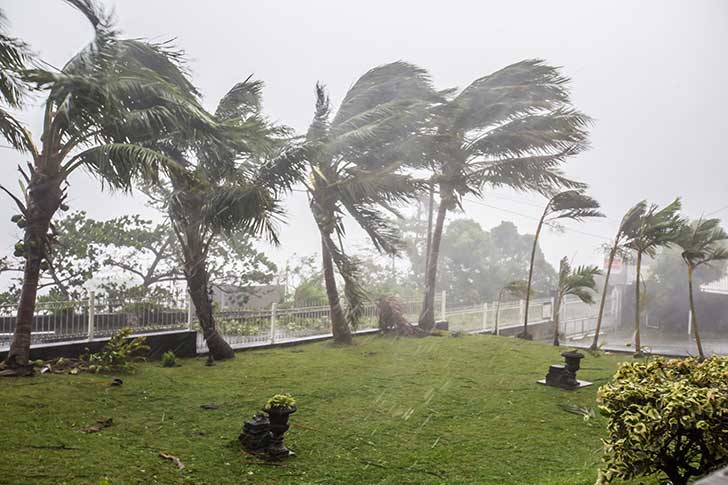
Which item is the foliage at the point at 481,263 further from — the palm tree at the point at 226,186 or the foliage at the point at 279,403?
the foliage at the point at 279,403

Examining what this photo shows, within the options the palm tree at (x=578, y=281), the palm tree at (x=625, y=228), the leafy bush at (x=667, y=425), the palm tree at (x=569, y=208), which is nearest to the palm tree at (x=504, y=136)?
the palm tree at (x=569, y=208)

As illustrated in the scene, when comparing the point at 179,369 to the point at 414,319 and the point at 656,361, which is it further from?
the point at 414,319

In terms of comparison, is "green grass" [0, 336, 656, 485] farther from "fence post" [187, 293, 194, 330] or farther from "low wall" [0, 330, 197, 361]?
"fence post" [187, 293, 194, 330]

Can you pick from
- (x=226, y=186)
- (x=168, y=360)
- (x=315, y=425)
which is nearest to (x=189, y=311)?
(x=168, y=360)

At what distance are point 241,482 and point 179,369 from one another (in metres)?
3.20

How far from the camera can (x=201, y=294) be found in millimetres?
6215

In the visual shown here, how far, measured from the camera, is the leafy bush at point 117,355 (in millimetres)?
5098

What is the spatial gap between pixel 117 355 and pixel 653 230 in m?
7.46

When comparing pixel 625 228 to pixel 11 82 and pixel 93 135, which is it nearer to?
pixel 93 135

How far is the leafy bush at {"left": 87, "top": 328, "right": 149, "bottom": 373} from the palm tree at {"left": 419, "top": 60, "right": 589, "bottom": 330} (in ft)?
17.8

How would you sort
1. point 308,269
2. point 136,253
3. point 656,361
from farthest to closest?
1. point 308,269
2. point 136,253
3. point 656,361

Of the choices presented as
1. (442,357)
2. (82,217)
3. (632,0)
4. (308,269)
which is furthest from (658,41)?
(82,217)

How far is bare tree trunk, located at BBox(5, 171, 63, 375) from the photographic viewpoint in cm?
470

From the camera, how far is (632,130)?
9.15 m
